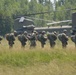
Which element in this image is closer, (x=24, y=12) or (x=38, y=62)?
(x=38, y=62)

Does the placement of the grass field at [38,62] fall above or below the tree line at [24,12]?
above

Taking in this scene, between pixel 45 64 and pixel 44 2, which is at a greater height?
pixel 45 64

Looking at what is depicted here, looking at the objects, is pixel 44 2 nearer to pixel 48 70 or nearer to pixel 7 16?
pixel 7 16

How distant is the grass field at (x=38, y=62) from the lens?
14.0m

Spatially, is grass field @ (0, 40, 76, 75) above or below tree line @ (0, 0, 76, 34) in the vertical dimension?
above

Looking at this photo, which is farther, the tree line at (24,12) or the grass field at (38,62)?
the tree line at (24,12)

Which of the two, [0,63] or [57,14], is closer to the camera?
[0,63]

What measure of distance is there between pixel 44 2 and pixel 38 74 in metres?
145

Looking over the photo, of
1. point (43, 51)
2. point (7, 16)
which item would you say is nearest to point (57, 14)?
point (7, 16)

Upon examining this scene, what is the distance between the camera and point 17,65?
49.9 ft

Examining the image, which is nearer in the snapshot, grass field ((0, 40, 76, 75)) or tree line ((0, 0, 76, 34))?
grass field ((0, 40, 76, 75))

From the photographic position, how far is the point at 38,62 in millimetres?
15305

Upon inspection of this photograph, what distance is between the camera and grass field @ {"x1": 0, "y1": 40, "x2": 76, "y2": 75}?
1404 centimetres

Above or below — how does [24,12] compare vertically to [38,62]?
below
